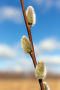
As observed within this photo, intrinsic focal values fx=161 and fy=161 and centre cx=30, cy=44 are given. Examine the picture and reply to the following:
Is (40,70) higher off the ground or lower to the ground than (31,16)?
lower

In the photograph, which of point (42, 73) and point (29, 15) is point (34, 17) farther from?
point (42, 73)

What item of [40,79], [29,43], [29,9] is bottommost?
[40,79]

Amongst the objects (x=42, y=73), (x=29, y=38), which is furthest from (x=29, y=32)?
(x=42, y=73)

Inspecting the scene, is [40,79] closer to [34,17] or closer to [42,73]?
[42,73]

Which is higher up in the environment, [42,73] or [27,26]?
[27,26]

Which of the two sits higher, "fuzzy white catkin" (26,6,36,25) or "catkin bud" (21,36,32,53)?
"fuzzy white catkin" (26,6,36,25)

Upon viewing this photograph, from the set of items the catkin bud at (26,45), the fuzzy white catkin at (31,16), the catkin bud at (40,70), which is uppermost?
the fuzzy white catkin at (31,16)

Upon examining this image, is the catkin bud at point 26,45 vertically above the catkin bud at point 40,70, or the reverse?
the catkin bud at point 26,45
